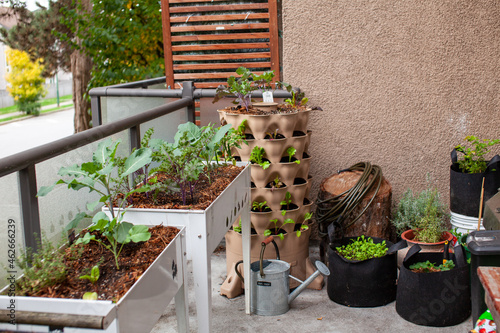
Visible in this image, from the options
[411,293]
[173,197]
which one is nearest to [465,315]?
[411,293]

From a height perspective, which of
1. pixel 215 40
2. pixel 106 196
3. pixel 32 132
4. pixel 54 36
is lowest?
pixel 32 132

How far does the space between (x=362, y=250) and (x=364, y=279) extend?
0.22 meters

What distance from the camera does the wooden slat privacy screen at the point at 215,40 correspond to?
18.5 feet

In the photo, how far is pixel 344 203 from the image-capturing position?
13.5ft

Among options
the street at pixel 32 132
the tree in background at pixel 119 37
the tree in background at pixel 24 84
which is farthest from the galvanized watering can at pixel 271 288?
the tree in background at pixel 24 84

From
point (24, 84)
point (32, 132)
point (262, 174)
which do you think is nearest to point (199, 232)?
point (262, 174)

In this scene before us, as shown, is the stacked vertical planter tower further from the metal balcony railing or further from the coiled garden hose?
the metal balcony railing

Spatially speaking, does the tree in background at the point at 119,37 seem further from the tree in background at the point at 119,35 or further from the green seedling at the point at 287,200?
the green seedling at the point at 287,200

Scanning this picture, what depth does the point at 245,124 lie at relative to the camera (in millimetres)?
3859

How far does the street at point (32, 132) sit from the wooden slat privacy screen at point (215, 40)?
533 inches

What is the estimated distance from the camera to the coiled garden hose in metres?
4.09

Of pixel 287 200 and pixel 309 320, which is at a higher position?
pixel 287 200

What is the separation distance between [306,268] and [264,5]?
2782 mm

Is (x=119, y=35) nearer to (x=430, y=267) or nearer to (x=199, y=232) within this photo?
(x=430, y=267)
